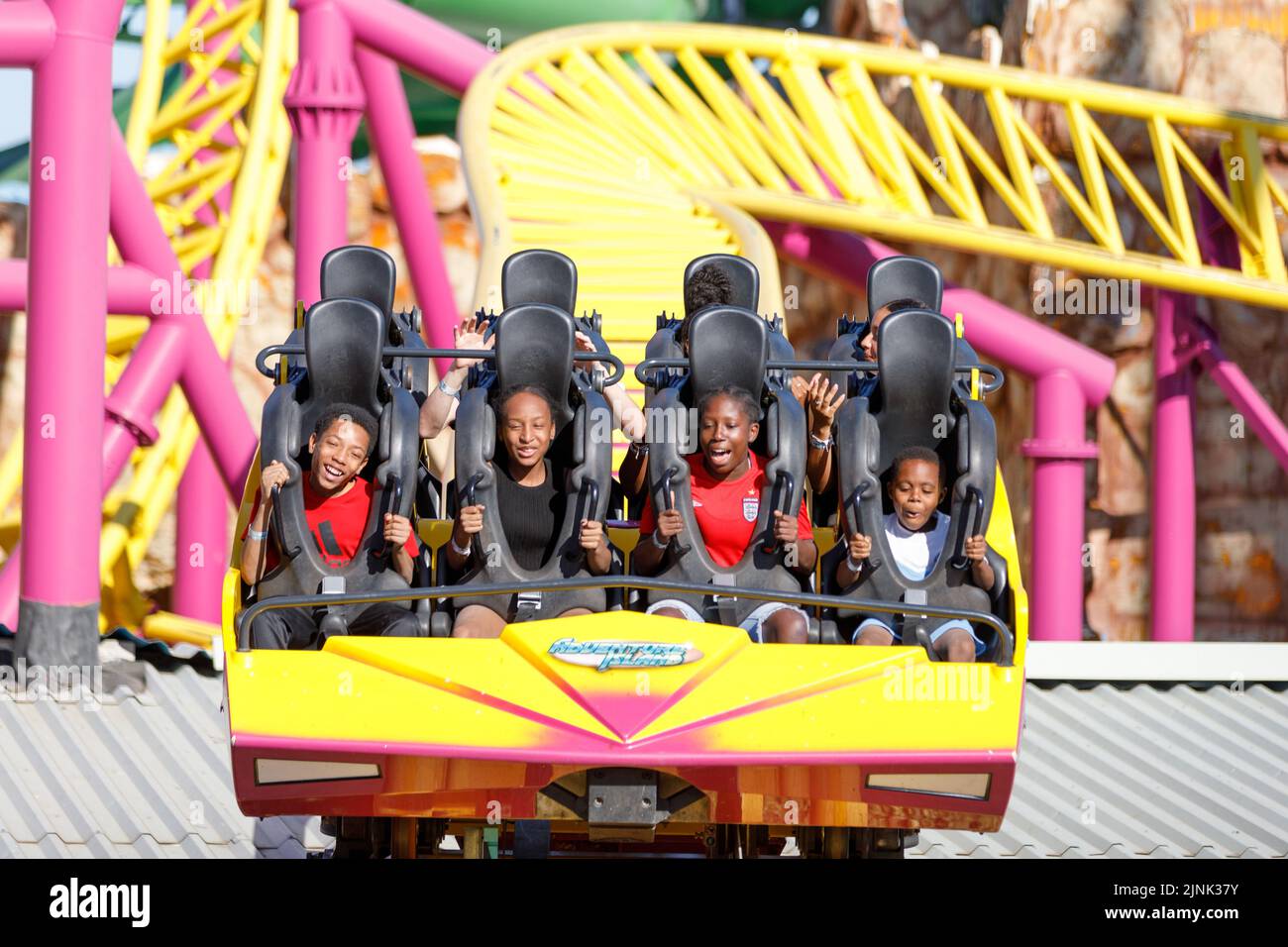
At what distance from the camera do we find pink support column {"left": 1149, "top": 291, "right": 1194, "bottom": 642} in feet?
35.8

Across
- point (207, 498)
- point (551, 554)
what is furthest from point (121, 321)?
point (551, 554)

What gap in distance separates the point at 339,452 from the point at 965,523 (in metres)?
1.29

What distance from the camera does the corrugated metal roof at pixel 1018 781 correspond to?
467cm

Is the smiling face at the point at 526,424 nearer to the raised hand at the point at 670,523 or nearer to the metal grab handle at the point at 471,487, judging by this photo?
the metal grab handle at the point at 471,487

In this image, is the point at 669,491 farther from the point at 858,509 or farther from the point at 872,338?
the point at 872,338

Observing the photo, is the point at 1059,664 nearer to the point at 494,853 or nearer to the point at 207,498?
the point at 494,853

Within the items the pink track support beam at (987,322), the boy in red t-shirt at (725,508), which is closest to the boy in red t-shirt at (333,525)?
the boy in red t-shirt at (725,508)

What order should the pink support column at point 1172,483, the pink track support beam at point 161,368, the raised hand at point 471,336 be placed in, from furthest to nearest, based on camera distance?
1. the pink support column at point 1172,483
2. the pink track support beam at point 161,368
3. the raised hand at point 471,336

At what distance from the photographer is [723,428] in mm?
3760

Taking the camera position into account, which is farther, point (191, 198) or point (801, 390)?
point (191, 198)

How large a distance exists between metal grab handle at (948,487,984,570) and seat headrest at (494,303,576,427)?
0.87m

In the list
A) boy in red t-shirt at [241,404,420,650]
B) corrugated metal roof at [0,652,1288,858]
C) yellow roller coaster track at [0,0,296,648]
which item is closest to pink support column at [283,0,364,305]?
yellow roller coaster track at [0,0,296,648]

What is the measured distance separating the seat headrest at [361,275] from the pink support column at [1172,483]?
7406 mm

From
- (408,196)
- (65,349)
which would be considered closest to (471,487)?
(65,349)
